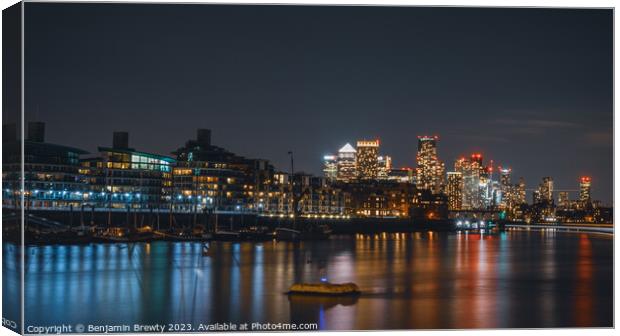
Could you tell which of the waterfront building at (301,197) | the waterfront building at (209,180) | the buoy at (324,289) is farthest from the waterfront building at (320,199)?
the buoy at (324,289)

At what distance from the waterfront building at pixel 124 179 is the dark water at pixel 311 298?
16.4 meters

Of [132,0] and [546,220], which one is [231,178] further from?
[546,220]

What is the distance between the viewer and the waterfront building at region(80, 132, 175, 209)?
48.2 metres

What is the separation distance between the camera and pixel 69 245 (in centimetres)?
3472

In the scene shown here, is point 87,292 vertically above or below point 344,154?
below

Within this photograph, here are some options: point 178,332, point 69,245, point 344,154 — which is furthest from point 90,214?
point 344,154

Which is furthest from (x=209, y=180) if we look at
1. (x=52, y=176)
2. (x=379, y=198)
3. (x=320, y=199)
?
(x=379, y=198)

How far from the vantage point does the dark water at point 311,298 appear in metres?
14.1

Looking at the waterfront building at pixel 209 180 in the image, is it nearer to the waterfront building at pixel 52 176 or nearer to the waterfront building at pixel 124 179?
the waterfront building at pixel 124 179

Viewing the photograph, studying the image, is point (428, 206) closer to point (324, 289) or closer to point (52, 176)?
point (52, 176)

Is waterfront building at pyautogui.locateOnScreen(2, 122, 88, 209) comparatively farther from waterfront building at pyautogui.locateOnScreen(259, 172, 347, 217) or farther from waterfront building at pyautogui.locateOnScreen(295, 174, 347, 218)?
waterfront building at pyautogui.locateOnScreen(295, 174, 347, 218)

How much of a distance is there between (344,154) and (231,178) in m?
36.2

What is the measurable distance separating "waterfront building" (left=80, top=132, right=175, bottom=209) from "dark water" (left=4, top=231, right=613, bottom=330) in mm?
16402

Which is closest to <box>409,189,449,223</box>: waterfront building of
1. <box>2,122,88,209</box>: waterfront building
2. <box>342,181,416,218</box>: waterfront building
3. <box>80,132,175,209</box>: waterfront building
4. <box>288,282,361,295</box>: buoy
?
<box>342,181,416,218</box>: waterfront building
